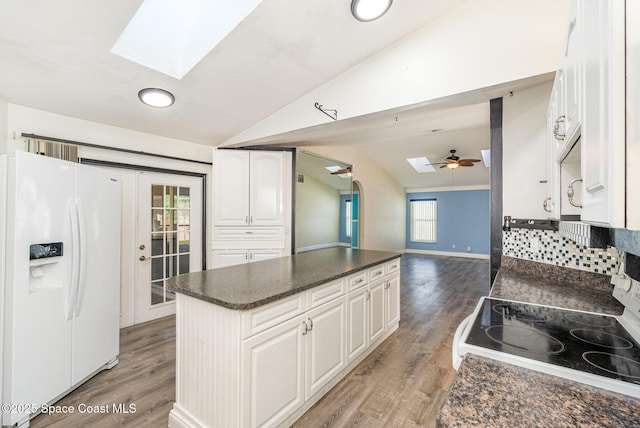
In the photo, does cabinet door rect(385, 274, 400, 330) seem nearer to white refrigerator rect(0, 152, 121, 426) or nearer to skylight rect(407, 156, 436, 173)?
white refrigerator rect(0, 152, 121, 426)

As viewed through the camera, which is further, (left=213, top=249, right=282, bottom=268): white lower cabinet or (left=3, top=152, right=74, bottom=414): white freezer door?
(left=213, top=249, right=282, bottom=268): white lower cabinet

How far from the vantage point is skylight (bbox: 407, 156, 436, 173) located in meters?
A: 7.71

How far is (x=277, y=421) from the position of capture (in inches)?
Result: 65.9

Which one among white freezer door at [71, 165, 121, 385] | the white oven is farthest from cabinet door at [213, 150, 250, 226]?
the white oven

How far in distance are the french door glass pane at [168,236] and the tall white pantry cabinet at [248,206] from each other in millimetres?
472

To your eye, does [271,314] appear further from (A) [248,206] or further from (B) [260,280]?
(A) [248,206]

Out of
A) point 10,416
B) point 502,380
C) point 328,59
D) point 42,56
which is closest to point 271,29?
point 328,59

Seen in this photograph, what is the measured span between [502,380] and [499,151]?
6.78 ft

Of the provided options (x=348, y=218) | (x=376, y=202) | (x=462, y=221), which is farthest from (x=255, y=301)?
(x=462, y=221)

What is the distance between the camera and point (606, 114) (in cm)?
59

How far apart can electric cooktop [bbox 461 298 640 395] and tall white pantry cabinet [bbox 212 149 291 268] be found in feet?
9.24

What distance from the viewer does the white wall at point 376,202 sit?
6.55 m

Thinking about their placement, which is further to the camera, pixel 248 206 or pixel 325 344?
pixel 248 206

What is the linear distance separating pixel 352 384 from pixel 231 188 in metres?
2.67
